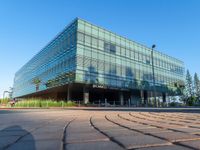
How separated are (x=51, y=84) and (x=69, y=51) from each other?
41.2 feet

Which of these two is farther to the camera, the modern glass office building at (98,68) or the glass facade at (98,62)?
the modern glass office building at (98,68)

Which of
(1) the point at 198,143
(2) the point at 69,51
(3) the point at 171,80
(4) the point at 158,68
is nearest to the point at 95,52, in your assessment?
(2) the point at 69,51

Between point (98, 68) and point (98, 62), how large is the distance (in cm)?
151

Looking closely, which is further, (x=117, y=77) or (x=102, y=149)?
(x=117, y=77)

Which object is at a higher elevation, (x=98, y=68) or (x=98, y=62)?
(x=98, y=62)

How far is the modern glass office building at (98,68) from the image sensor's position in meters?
43.5

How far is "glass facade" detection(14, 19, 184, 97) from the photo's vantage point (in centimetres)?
4331

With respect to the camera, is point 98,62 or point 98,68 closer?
point 98,68

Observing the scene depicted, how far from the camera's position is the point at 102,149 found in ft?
9.59

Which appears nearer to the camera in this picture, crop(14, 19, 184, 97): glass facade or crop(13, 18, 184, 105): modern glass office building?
crop(14, 19, 184, 97): glass facade

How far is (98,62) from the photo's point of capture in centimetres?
4619

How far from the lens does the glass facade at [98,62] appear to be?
43.3 meters

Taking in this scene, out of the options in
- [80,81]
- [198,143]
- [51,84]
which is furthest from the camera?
[51,84]

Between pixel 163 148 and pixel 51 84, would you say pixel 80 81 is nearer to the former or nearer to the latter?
pixel 51 84
